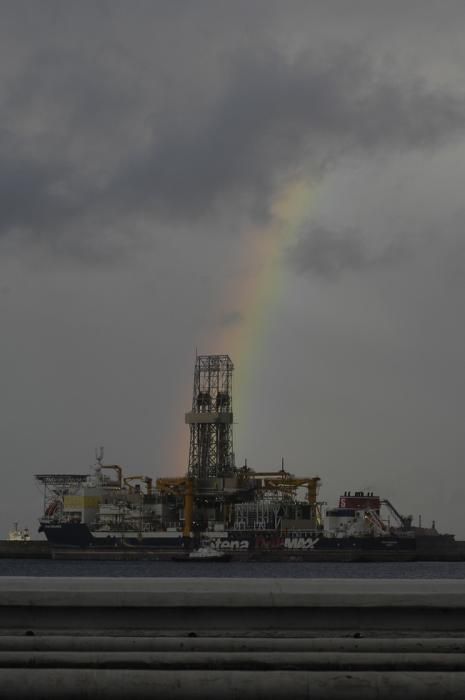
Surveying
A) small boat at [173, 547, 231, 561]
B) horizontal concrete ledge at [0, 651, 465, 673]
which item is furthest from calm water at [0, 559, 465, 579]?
horizontal concrete ledge at [0, 651, 465, 673]

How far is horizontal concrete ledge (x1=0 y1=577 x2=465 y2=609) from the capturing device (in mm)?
6129

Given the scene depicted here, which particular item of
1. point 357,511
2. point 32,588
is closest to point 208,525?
point 357,511

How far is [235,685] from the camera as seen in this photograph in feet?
18.6

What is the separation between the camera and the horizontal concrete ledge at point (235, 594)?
6.13m

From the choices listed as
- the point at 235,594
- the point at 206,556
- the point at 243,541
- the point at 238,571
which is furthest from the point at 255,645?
the point at 243,541

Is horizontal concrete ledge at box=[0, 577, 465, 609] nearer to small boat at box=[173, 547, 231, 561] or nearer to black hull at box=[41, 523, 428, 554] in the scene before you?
small boat at box=[173, 547, 231, 561]

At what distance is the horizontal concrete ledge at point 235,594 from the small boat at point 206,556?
91.6 meters

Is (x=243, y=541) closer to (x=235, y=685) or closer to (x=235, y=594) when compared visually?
(x=235, y=594)

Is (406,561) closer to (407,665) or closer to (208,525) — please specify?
(208,525)

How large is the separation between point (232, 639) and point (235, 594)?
26 cm

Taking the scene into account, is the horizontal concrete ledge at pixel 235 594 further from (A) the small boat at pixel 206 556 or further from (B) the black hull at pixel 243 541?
(B) the black hull at pixel 243 541

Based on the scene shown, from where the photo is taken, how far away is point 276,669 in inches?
228

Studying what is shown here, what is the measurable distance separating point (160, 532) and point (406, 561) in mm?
23826

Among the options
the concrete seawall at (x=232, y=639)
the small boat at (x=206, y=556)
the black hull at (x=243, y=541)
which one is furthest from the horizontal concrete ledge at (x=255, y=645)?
the black hull at (x=243, y=541)
